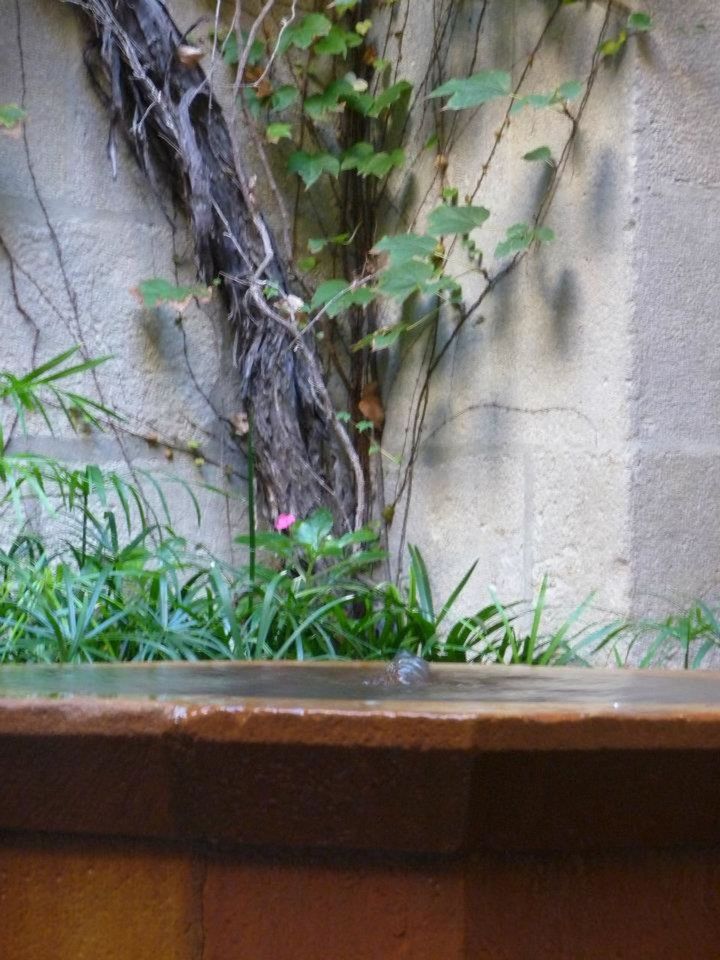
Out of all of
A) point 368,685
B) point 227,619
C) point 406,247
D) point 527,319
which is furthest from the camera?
point 406,247

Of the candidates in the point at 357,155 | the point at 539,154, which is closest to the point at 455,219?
the point at 539,154

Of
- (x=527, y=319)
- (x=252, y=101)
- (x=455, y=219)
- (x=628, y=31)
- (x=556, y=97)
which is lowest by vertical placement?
(x=527, y=319)

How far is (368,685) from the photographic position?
1.02 metres

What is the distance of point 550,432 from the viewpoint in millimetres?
2381

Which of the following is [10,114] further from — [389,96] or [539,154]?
[539,154]

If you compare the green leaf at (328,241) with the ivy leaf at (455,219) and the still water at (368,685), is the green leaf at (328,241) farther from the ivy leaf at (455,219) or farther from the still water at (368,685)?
the still water at (368,685)

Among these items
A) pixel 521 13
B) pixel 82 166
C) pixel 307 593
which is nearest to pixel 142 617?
pixel 307 593

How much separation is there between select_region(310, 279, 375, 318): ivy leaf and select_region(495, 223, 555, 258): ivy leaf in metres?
0.47

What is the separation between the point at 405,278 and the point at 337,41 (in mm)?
737

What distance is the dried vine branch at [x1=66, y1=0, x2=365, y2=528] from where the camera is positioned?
2.85 metres

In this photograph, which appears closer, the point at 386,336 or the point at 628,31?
the point at 628,31

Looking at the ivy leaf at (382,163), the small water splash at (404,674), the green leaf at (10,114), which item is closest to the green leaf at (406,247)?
the ivy leaf at (382,163)

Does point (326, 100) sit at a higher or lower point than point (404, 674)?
higher

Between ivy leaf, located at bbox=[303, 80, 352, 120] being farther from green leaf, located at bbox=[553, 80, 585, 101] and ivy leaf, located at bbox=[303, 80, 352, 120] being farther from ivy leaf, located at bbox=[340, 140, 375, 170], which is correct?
green leaf, located at bbox=[553, 80, 585, 101]
